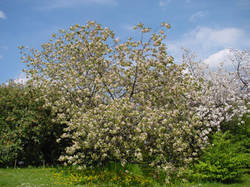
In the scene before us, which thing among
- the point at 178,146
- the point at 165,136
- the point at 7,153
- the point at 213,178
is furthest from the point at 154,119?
the point at 7,153

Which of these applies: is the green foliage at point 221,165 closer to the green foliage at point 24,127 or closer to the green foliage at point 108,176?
the green foliage at point 108,176

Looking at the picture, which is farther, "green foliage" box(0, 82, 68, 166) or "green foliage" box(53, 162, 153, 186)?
"green foliage" box(0, 82, 68, 166)

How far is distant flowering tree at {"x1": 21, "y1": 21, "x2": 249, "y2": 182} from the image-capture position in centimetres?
955

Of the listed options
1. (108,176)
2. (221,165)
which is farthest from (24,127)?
(221,165)

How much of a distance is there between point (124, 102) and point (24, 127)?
669 cm

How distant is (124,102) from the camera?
378 inches

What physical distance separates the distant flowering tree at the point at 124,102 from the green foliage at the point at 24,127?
124 centimetres

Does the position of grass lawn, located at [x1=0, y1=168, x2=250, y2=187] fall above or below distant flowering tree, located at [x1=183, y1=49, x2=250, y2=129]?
below

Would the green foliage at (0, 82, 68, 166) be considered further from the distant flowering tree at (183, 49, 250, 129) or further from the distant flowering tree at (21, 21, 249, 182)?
the distant flowering tree at (183, 49, 250, 129)

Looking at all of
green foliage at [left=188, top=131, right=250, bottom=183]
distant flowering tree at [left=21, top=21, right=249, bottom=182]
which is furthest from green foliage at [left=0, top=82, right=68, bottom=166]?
green foliage at [left=188, top=131, right=250, bottom=183]

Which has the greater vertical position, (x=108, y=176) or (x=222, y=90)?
(x=222, y=90)

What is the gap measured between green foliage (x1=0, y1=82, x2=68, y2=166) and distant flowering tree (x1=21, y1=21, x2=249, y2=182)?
1.24m

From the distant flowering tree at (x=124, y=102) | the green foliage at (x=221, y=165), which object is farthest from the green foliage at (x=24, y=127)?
the green foliage at (x=221, y=165)

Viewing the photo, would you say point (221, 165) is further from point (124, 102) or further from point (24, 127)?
point (24, 127)
